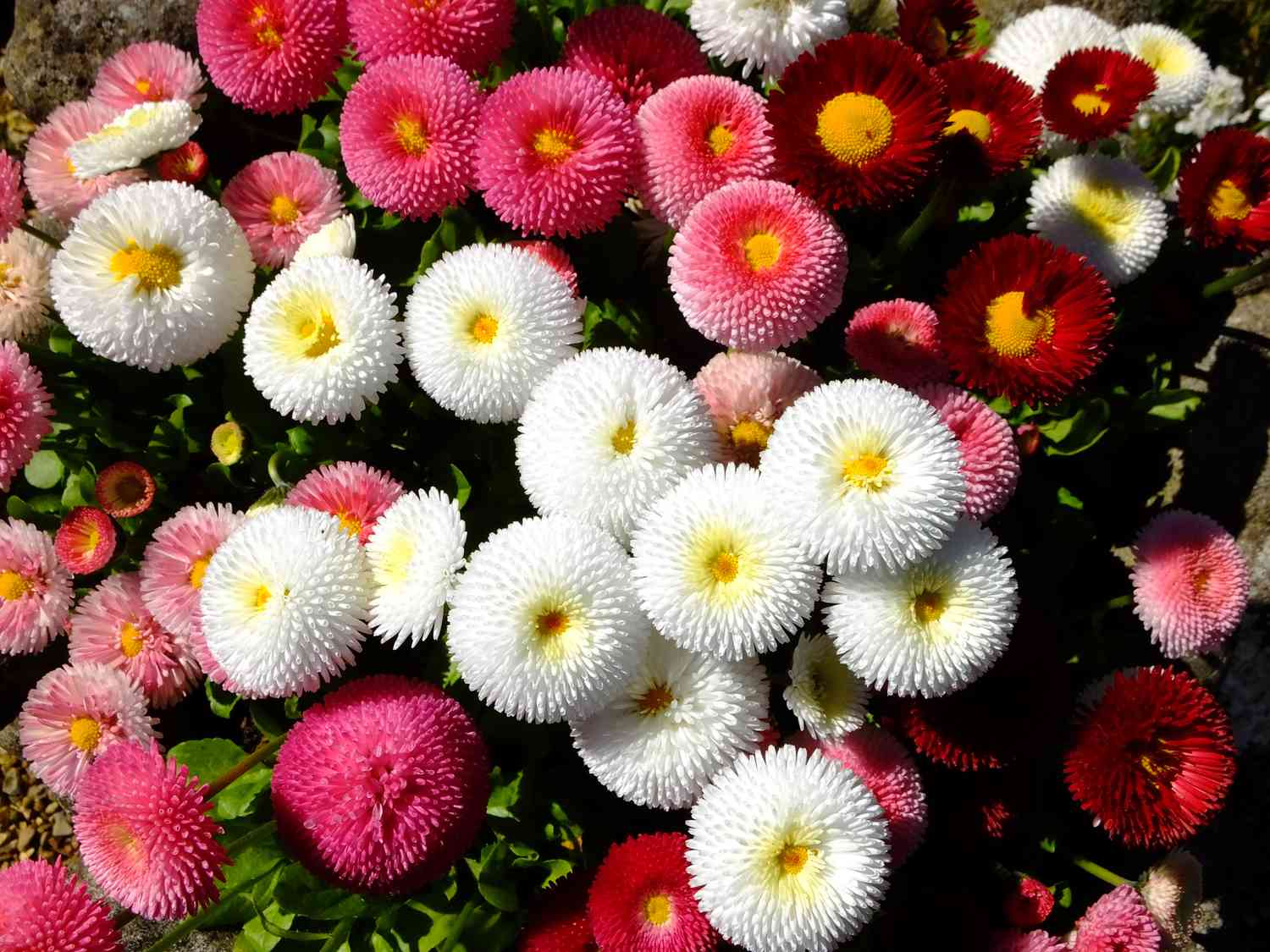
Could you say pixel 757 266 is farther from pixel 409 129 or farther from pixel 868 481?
pixel 409 129

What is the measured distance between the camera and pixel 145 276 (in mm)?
2035

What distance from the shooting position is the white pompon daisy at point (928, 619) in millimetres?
1687

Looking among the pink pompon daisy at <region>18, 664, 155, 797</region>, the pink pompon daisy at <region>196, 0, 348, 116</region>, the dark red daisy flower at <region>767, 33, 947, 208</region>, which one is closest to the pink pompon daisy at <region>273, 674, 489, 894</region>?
the pink pompon daisy at <region>18, 664, 155, 797</region>

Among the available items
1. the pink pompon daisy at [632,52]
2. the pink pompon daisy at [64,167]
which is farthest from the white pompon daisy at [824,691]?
the pink pompon daisy at [64,167]

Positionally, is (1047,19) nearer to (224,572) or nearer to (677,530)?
(677,530)

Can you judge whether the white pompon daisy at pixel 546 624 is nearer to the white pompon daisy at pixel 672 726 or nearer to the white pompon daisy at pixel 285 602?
the white pompon daisy at pixel 672 726

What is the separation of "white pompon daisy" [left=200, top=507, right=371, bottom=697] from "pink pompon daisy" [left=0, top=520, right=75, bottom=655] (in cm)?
74

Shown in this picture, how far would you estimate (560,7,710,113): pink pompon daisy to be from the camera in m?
2.24

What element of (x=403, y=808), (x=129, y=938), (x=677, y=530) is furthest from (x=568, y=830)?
(x=129, y=938)

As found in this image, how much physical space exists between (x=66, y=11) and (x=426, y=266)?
158 centimetres

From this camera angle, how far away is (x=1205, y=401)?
2.60 m

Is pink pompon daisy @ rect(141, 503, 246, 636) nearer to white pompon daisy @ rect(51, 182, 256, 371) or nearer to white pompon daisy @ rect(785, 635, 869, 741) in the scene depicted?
white pompon daisy @ rect(51, 182, 256, 371)

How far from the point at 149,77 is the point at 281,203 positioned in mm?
616

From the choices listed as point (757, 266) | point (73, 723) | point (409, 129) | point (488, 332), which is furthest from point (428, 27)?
point (73, 723)
